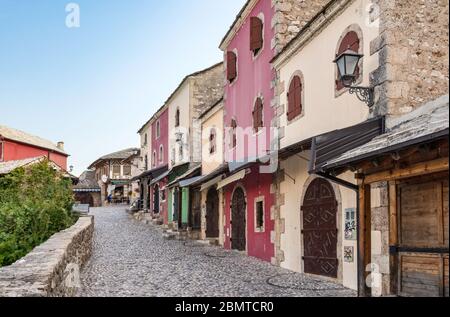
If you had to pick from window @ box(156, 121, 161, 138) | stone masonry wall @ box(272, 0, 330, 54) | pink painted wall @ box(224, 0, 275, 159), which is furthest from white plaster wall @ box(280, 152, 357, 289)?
window @ box(156, 121, 161, 138)

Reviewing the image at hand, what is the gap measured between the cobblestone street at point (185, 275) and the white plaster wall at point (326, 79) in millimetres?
3134

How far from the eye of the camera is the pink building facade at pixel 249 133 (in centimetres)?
1370

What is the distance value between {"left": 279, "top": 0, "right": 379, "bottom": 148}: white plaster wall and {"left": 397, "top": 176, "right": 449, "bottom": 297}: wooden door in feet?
8.08

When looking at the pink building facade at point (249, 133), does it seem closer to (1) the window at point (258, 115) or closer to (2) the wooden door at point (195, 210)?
(1) the window at point (258, 115)

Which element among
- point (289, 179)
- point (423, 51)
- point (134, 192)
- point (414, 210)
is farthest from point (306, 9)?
point (134, 192)

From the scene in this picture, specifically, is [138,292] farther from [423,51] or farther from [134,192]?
[134,192]

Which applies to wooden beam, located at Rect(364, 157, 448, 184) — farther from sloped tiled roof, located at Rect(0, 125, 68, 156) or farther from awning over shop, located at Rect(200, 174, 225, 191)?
sloped tiled roof, located at Rect(0, 125, 68, 156)

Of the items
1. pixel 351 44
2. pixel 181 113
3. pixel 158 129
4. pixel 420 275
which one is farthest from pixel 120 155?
pixel 420 275

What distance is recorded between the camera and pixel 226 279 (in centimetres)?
1045

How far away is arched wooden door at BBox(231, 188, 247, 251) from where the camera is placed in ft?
52.3

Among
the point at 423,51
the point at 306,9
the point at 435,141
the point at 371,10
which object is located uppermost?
the point at 306,9

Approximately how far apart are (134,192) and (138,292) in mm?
37425

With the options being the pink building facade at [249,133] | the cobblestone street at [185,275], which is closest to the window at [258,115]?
the pink building facade at [249,133]

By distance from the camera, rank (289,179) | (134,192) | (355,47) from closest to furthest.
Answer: (355,47) < (289,179) < (134,192)
